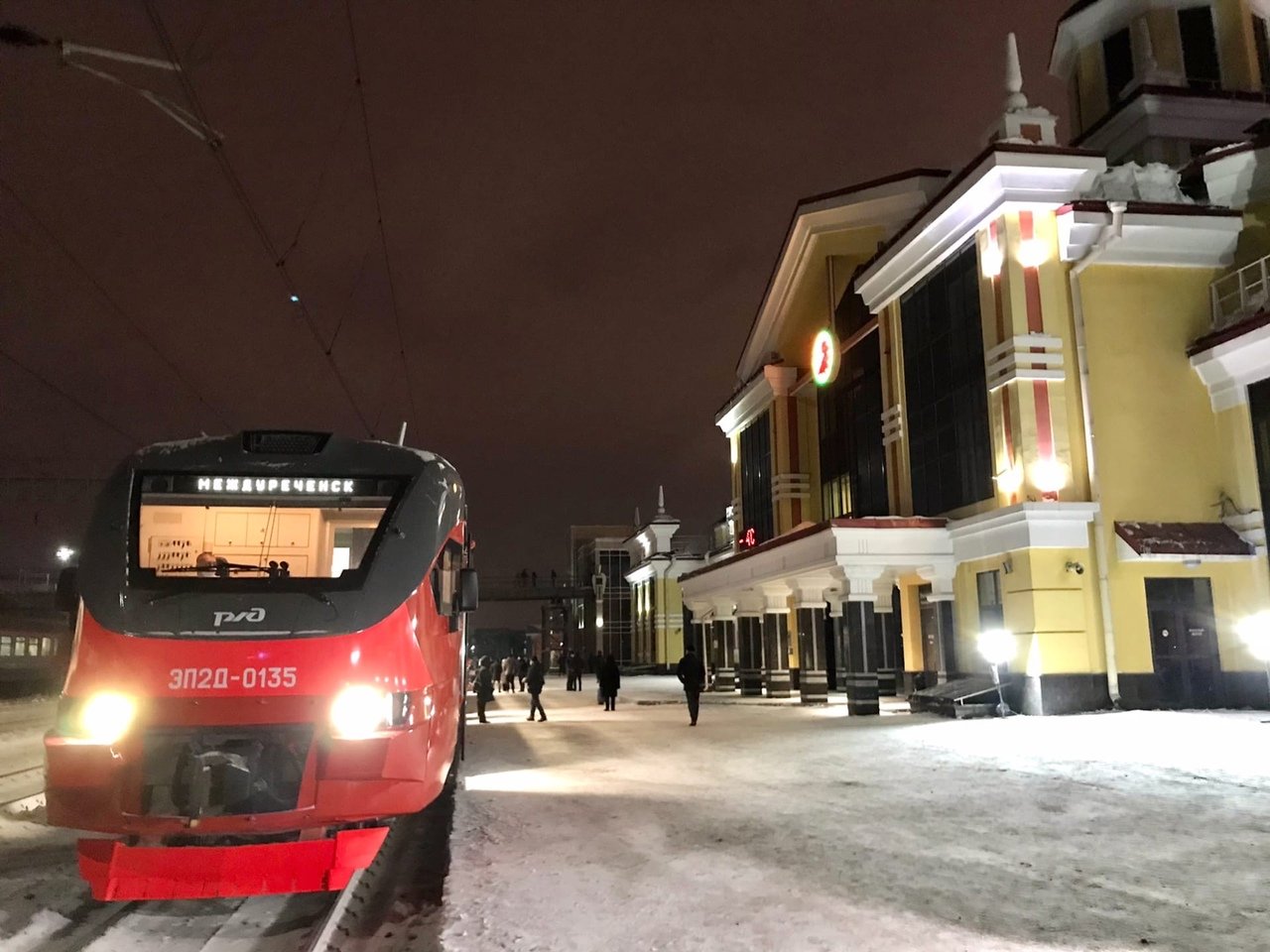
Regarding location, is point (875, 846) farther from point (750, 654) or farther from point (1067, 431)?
point (750, 654)

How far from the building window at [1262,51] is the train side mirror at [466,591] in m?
26.3

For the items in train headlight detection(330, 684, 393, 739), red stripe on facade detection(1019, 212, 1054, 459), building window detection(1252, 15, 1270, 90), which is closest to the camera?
train headlight detection(330, 684, 393, 739)

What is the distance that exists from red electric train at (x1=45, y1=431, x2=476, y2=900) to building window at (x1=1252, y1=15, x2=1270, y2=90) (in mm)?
26851

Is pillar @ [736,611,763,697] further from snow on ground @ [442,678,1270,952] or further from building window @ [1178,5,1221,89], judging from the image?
building window @ [1178,5,1221,89]

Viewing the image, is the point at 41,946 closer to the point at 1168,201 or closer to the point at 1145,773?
the point at 1145,773

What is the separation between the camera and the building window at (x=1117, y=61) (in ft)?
79.7

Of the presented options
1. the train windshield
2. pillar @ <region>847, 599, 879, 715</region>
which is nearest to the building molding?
pillar @ <region>847, 599, 879, 715</region>

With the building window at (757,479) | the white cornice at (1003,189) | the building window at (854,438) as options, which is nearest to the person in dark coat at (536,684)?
the building window at (854,438)

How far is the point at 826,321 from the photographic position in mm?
26281

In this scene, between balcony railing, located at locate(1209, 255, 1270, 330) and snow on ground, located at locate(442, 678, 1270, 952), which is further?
balcony railing, located at locate(1209, 255, 1270, 330)

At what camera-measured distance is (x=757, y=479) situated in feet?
98.7

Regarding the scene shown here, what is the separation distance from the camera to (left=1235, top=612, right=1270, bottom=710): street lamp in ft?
51.7

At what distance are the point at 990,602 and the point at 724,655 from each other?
12942 mm

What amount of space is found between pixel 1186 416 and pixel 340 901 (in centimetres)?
1738
